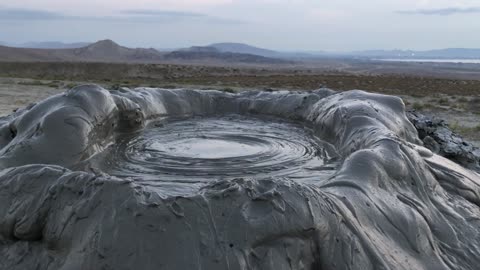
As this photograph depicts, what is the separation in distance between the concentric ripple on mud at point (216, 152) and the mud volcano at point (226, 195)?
0.02m

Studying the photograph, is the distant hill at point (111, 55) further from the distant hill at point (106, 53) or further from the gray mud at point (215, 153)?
the gray mud at point (215, 153)

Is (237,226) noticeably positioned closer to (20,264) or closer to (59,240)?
(59,240)

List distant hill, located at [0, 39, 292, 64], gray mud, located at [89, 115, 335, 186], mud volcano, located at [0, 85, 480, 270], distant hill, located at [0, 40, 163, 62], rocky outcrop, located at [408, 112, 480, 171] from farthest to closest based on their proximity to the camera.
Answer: distant hill, located at [0, 40, 163, 62]
distant hill, located at [0, 39, 292, 64]
rocky outcrop, located at [408, 112, 480, 171]
gray mud, located at [89, 115, 335, 186]
mud volcano, located at [0, 85, 480, 270]

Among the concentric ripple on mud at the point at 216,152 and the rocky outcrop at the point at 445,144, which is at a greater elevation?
the concentric ripple on mud at the point at 216,152

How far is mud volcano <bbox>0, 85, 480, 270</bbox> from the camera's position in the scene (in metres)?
2.36

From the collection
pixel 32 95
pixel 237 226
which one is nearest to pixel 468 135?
pixel 237 226

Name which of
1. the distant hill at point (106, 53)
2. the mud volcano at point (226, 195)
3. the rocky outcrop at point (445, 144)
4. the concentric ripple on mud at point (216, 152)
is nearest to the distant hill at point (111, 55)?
the distant hill at point (106, 53)

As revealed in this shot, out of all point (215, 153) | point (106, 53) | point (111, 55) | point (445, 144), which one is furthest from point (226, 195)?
point (106, 53)

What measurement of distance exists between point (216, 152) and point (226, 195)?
6.15 feet

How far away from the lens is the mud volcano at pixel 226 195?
7.74 ft

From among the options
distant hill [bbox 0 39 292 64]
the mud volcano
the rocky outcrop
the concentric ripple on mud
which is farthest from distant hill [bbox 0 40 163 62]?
the mud volcano

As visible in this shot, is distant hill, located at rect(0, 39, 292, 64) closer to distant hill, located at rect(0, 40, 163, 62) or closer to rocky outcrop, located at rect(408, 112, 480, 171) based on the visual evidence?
distant hill, located at rect(0, 40, 163, 62)

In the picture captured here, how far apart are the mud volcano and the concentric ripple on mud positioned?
2 centimetres

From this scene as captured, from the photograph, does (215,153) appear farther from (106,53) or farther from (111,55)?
(106,53)
